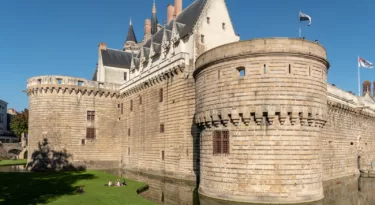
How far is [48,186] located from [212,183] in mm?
12490

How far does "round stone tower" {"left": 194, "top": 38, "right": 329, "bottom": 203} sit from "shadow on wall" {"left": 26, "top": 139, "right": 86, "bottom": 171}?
23.7 meters

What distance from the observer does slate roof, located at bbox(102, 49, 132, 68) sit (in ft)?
150

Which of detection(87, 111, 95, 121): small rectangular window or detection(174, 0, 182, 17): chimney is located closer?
detection(87, 111, 95, 121): small rectangular window

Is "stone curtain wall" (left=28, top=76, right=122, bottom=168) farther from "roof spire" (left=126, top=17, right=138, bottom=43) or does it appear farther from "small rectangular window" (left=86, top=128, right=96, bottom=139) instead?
"roof spire" (left=126, top=17, right=138, bottom=43)

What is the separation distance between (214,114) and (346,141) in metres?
20.9

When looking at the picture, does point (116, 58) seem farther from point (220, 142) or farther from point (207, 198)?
point (207, 198)

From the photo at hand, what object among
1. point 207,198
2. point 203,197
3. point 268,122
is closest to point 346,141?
point 268,122

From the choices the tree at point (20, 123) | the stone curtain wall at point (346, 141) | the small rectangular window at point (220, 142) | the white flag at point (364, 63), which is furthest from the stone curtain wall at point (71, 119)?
the white flag at point (364, 63)

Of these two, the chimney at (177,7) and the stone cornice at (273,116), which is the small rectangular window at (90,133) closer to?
the chimney at (177,7)

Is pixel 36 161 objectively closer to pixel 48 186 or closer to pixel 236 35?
pixel 48 186

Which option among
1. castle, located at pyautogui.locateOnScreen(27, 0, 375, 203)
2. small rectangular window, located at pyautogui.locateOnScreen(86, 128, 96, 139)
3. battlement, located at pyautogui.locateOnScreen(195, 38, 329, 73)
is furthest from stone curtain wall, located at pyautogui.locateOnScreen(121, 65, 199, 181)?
battlement, located at pyautogui.locateOnScreen(195, 38, 329, 73)

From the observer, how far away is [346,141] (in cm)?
3388

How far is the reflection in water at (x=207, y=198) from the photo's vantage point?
64.8 feet

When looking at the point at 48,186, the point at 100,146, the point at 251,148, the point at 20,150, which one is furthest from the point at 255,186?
the point at 20,150
